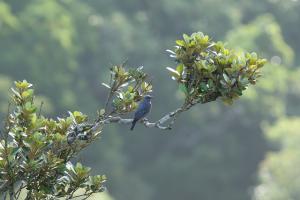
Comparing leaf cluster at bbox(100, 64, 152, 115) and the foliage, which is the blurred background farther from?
the foliage

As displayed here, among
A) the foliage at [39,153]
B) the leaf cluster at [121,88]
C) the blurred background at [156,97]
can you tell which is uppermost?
the blurred background at [156,97]

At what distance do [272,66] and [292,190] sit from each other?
950cm

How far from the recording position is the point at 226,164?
121 ft

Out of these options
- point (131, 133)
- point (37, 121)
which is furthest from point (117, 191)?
point (37, 121)

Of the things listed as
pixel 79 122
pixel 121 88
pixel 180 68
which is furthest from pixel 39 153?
pixel 180 68

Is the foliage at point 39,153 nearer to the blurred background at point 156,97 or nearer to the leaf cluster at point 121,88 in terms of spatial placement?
the leaf cluster at point 121,88

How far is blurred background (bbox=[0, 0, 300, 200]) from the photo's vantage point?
35.5 m

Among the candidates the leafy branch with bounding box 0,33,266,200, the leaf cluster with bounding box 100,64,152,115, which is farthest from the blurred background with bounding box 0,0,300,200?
the leafy branch with bounding box 0,33,266,200

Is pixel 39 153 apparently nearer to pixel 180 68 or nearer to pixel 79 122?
pixel 79 122

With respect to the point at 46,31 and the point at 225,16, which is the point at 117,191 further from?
the point at 225,16

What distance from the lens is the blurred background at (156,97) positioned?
35.5 metres

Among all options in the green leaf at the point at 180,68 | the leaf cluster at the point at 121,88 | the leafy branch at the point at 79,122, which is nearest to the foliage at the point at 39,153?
the leafy branch at the point at 79,122

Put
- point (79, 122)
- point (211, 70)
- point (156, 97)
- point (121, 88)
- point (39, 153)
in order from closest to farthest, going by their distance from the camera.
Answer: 1. point (39, 153)
2. point (211, 70)
3. point (79, 122)
4. point (121, 88)
5. point (156, 97)

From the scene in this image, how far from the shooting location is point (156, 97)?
37094mm
